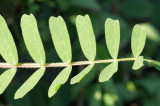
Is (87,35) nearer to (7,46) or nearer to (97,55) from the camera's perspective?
(7,46)

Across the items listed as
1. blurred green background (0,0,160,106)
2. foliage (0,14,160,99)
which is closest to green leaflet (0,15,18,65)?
foliage (0,14,160,99)

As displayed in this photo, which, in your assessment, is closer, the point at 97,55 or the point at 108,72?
the point at 108,72

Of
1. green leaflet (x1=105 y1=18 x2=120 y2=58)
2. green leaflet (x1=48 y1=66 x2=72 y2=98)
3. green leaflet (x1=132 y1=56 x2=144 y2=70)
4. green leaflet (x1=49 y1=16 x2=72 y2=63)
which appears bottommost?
green leaflet (x1=132 y1=56 x2=144 y2=70)

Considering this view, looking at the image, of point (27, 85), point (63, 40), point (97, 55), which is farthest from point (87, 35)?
point (97, 55)

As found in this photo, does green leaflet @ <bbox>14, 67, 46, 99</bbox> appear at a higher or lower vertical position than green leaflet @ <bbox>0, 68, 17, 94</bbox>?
lower

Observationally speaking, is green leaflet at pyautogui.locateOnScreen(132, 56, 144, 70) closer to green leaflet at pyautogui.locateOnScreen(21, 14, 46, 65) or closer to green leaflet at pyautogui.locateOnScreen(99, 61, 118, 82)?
green leaflet at pyautogui.locateOnScreen(99, 61, 118, 82)

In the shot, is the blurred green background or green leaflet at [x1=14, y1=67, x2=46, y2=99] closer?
green leaflet at [x1=14, y1=67, x2=46, y2=99]

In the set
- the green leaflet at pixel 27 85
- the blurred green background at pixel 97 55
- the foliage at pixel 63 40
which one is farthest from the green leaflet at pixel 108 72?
the blurred green background at pixel 97 55
